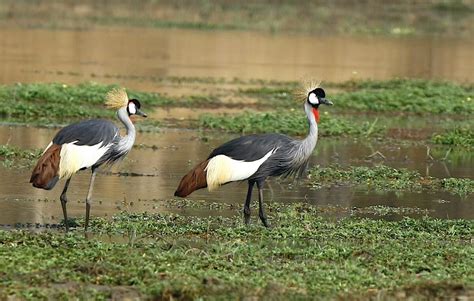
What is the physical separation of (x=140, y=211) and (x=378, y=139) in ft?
25.4

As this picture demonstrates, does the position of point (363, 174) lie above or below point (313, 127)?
below

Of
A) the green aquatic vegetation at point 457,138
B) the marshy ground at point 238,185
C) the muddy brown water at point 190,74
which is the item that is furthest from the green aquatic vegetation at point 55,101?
the green aquatic vegetation at point 457,138

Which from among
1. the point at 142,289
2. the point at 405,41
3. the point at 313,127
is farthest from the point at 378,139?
the point at 405,41

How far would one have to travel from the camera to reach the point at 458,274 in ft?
30.9

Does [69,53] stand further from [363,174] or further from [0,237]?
[0,237]

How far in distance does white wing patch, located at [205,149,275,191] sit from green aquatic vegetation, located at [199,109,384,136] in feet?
23.8

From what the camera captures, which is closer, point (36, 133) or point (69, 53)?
point (36, 133)

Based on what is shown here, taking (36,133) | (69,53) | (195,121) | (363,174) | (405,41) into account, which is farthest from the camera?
(405,41)

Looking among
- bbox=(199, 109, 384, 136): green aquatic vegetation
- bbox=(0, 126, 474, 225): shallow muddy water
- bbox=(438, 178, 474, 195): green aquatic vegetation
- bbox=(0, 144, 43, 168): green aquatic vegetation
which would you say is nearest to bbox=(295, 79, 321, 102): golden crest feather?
bbox=(0, 126, 474, 225): shallow muddy water

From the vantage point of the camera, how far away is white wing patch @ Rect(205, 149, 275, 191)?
11508 mm

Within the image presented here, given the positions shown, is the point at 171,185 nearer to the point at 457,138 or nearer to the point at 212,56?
the point at 457,138

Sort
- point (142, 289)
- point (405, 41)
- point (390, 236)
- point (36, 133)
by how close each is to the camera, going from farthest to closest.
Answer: point (405, 41) → point (36, 133) → point (390, 236) → point (142, 289)

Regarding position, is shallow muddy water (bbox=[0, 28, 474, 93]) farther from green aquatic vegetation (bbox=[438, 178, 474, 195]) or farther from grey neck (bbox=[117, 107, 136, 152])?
grey neck (bbox=[117, 107, 136, 152])

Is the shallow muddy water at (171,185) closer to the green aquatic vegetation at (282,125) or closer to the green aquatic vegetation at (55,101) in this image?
the green aquatic vegetation at (282,125)
